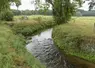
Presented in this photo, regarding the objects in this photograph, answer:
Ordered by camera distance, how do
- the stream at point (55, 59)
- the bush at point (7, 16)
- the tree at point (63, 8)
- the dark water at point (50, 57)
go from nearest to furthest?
the stream at point (55, 59) → the dark water at point (50, 57) → the tree at point (63, 8) → the bush at point (7, 16)

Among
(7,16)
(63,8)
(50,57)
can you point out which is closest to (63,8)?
(63,8)

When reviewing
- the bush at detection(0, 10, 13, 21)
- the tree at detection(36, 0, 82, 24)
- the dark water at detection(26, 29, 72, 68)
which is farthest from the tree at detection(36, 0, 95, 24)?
the dark water at detection(26, 29, 72, 68)

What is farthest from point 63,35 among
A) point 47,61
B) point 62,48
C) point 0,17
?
point 0,17

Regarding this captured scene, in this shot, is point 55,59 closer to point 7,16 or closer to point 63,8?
point 63,8

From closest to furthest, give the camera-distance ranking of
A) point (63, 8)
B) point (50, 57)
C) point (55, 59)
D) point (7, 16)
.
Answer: point (55, 59) < point (50, 57) < point (63, 8) < point (7, 16)

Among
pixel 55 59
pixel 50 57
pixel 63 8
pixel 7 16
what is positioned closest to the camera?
pixel 55 59

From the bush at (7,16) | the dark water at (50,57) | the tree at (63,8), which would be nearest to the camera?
the dark water at (50,57)

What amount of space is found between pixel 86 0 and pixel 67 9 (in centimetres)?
2101

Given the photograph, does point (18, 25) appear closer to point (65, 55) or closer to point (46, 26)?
point (46, 26)

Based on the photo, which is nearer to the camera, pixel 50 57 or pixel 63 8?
pixel 50 57

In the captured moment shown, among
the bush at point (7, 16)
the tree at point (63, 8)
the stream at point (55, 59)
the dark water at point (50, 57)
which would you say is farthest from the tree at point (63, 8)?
the stream at point (55, 59)

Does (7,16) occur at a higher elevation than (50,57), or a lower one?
higher

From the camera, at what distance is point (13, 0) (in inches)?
1794

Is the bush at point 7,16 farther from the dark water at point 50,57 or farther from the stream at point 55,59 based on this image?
the stream at point 55,59
